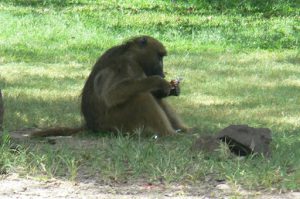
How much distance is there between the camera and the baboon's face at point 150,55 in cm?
1004

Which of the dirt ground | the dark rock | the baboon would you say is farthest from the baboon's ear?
the dirt ground

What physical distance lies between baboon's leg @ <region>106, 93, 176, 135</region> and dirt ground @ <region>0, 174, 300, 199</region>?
237 centimetres

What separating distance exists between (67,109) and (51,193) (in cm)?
477

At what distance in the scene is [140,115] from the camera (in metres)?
9.61

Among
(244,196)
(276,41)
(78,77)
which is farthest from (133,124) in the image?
(276,41)

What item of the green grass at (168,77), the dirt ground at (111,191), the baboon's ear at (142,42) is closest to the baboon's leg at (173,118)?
the green grass at (168,77)

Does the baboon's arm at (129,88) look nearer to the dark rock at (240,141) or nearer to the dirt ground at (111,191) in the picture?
the dark rock at (240,141)

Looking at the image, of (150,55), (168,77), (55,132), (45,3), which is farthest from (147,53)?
(45,3)

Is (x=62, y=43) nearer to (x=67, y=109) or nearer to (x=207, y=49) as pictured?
(x=207, y=49)

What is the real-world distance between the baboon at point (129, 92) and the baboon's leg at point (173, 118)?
0.09ft

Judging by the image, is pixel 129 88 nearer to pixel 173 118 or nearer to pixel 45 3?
pixel 173 118

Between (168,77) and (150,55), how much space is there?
13.6ft

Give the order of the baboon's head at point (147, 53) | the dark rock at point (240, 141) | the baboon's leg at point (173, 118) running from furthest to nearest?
1. the baboon's leg at point (173, 118)
2. the baboon's head at point (147, 53)
3. the dark rock at point (240, 141)

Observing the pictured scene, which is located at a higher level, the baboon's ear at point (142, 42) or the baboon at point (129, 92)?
the baboon's ear at point (142, 42)
